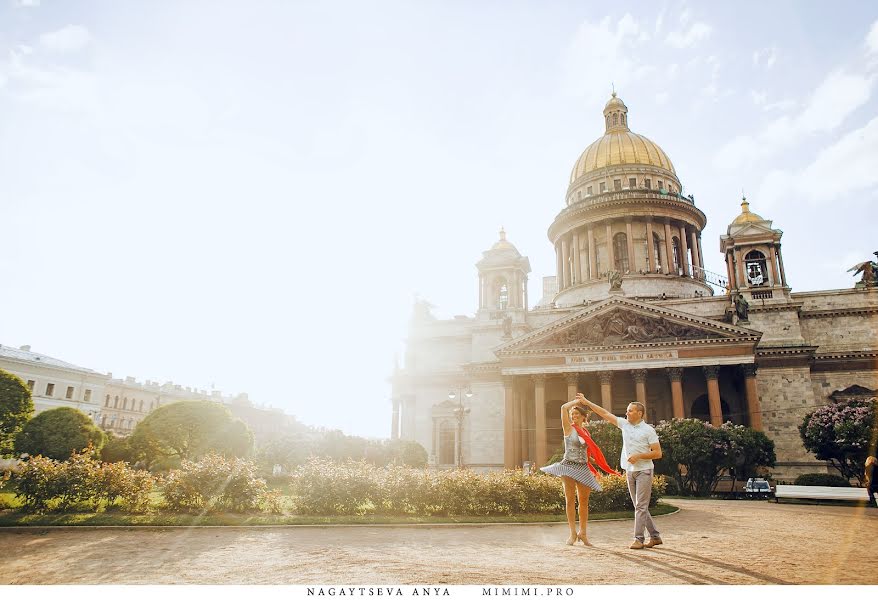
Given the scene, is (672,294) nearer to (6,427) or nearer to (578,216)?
(578,216)

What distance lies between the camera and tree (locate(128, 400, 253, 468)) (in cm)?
3294

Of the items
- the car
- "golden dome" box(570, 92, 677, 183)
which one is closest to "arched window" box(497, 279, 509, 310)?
"golden dome" box(570, 92, 677, 183)

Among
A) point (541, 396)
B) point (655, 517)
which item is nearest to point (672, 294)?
point (541, 396)

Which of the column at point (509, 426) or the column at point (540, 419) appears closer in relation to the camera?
the column at point (540, 419)

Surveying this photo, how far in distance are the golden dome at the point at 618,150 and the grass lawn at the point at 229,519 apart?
40.6 meters

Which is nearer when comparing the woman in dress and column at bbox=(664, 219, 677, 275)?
the woman in dress

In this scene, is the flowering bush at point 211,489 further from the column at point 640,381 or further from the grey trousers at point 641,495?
the column at point 640,381

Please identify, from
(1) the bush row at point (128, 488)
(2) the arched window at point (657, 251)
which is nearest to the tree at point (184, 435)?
(1) the bush row at point (128, 488)

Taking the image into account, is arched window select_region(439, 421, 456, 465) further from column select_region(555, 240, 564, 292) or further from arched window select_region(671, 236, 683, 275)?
arched window select_region(671, 236, 683, 275)

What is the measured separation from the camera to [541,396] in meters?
34.3

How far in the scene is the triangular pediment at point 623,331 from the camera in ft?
104

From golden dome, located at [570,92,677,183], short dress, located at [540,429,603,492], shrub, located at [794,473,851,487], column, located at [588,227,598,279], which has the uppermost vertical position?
golden dome, located at [570,92,677,183]

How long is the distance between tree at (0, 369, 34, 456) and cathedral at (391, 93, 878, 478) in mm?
23902

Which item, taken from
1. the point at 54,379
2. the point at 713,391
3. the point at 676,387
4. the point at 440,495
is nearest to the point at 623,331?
the point at 676,387
